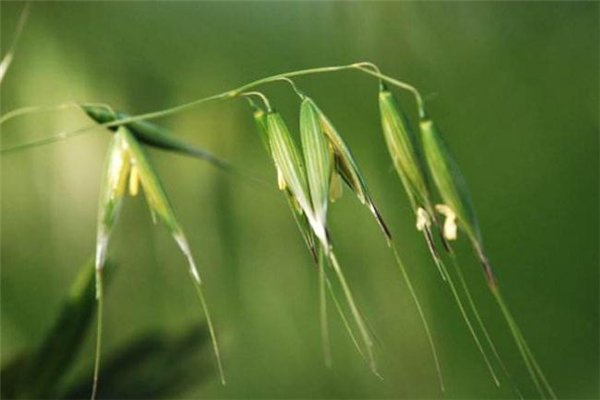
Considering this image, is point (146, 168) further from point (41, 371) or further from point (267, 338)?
point (267, 338)

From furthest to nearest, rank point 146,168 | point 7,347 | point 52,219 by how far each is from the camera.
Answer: point 52,219 < point 7,347 < point 146,168

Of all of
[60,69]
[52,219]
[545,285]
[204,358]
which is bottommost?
[545,285]

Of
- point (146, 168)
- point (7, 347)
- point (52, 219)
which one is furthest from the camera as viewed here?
point (52, 219)

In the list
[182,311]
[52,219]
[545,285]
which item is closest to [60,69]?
[52,219]

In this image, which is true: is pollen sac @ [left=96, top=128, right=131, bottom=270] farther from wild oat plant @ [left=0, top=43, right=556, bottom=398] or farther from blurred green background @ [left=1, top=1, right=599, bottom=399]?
blurred green background @ [left=1, top=1, right=599, bottom=399]

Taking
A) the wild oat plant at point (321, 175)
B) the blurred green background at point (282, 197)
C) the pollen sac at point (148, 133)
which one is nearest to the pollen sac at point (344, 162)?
the wild oat plant at point (321, 175)

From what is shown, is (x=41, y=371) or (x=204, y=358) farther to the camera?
(x=204, y=358)

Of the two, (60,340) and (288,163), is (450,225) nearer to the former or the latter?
(288,163)
